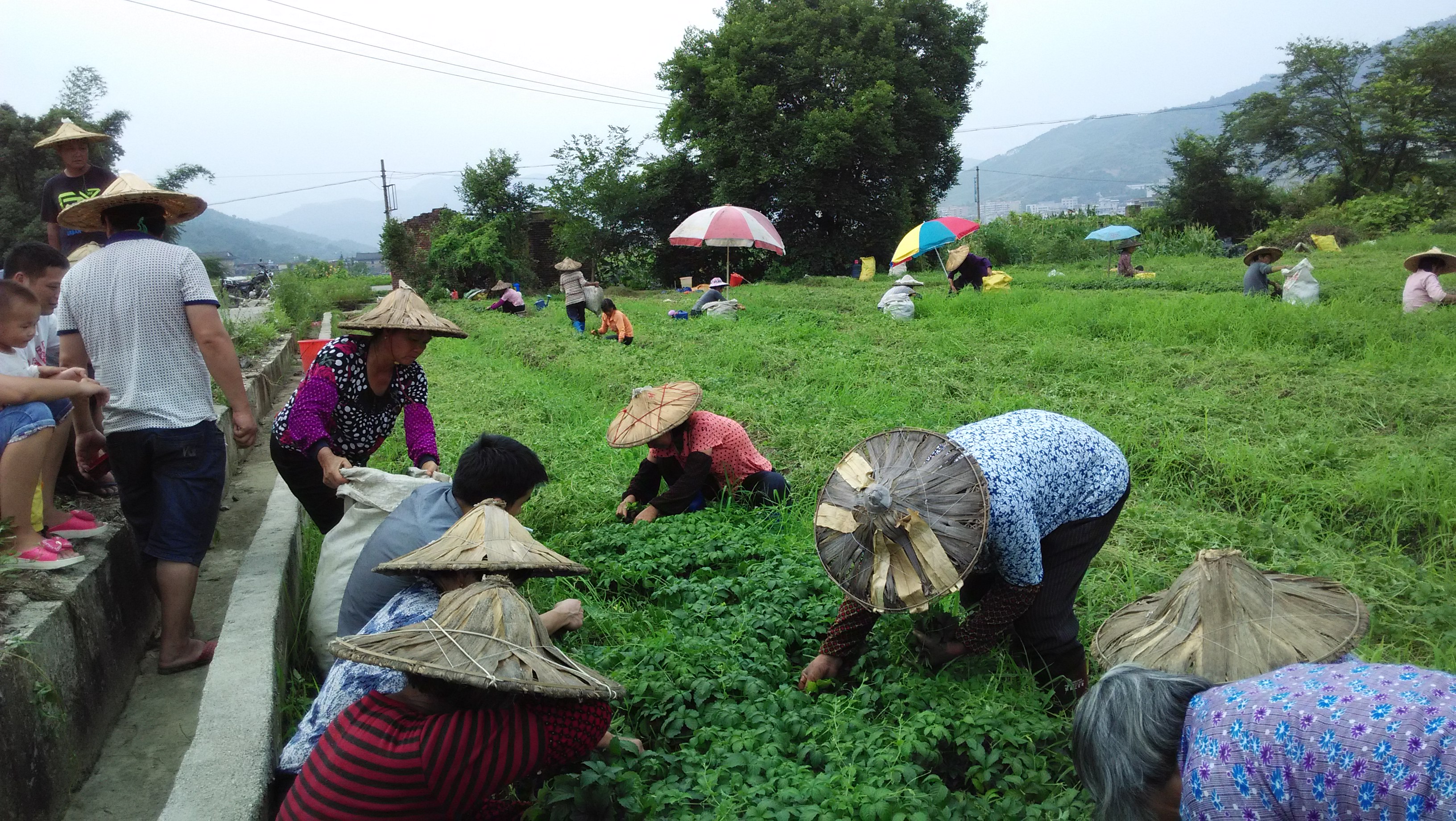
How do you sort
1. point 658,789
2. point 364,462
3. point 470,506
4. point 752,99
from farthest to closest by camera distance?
point 752,99, point 364,462, point 470,506, point 658,789

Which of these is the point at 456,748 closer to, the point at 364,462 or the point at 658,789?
the point at 658,789

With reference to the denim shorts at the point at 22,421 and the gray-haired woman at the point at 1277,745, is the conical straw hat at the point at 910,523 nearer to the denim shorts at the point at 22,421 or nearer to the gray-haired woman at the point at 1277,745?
the gray-haired woman at the point at 1277,745

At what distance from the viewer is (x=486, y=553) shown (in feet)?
7.76

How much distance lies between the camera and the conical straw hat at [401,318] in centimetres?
367

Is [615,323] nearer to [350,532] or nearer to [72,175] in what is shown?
[72,175]

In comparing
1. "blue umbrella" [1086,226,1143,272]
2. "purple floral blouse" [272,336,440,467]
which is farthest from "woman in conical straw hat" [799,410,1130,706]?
"blue umbrella" [1086,226,1143,272]

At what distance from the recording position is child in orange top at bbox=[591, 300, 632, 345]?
1151cm

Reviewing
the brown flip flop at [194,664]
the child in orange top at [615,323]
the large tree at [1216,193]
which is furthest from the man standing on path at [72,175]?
the large tree at [1216,193]

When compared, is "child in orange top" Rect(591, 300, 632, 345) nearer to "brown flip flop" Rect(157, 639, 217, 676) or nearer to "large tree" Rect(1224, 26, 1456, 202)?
"brown flip flop" Rect(157, 639, 217, 676)

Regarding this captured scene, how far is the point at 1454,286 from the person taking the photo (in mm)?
10430

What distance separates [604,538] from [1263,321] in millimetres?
7241

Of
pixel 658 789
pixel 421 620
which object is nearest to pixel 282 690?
pixel 421 620

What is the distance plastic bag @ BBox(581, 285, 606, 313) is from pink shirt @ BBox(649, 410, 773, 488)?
894 centimetres

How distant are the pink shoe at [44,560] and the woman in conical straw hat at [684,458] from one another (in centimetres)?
227
